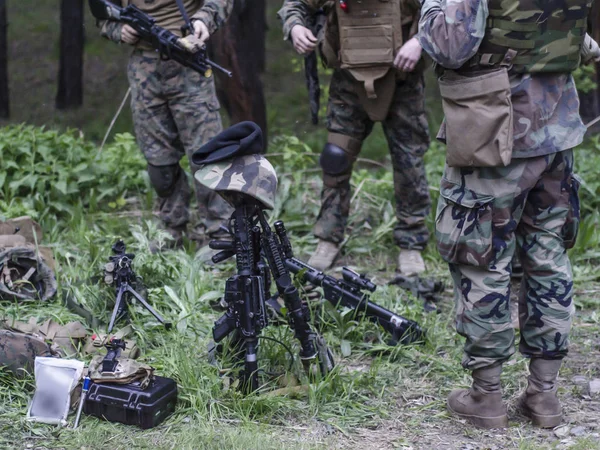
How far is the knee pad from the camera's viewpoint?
5.69 m

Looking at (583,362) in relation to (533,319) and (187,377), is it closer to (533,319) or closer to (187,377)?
(533,319)

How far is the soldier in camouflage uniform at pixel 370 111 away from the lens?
512 centimetres

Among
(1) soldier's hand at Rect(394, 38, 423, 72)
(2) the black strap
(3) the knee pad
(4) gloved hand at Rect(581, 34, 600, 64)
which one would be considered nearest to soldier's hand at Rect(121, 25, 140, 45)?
(2) the black strap

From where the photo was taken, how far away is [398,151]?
5.52 meters

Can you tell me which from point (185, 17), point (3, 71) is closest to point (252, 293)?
point (185, 17)

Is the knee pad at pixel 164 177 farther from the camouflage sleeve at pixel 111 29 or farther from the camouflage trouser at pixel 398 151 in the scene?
the camouflage trouser at pixel 398 151

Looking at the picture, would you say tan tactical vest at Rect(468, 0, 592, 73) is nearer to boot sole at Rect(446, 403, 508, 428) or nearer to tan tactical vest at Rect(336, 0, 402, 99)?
boot sole at Rect(446, 403, 508, 428)

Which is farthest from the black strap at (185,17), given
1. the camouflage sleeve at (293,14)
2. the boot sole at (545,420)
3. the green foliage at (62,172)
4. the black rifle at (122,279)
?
the boot sole at (545,420)

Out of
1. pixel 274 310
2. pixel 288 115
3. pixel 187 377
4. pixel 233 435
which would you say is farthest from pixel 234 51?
pixel 288 115

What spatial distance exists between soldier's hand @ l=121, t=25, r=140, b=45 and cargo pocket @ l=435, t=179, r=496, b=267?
2.78m

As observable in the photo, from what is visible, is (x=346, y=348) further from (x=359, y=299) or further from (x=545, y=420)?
(x=545, y=420)

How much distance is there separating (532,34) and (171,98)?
2903 mm

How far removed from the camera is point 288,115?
12.9 m

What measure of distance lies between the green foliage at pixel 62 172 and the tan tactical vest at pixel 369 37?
2.51m
